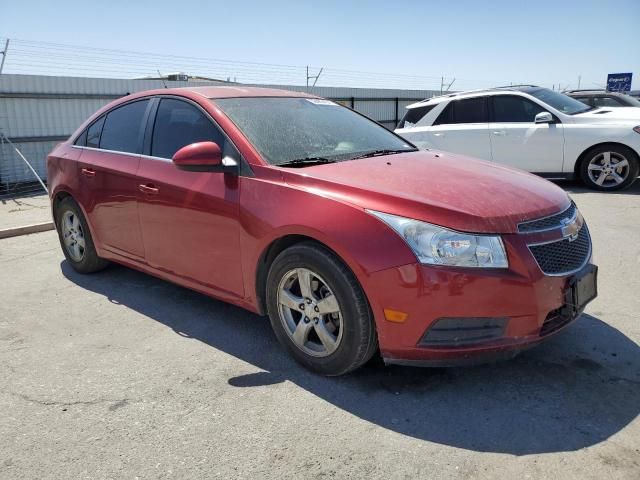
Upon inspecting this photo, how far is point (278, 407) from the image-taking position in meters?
2.81

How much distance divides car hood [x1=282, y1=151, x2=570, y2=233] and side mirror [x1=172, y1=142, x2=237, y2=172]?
42 cm

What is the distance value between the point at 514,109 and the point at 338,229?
7.40 m

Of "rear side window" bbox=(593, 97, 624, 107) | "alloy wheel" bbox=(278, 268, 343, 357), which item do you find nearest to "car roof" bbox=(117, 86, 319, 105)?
"alloy wheel" bbox=(278, 268, 343, 357)

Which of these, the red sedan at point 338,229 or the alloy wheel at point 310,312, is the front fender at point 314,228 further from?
the alloy wheel at point 310,312

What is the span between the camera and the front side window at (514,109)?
29.3ft

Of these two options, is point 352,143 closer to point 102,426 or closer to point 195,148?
point 195,148

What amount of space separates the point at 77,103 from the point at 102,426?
10.1 meters

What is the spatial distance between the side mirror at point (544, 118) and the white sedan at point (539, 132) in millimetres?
15

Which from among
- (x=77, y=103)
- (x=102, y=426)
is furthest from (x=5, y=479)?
(x=77, y=103)

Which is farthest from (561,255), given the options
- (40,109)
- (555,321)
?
(40,109)

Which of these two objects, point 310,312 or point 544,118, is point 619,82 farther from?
point 310,312

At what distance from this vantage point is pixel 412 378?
9.95ft

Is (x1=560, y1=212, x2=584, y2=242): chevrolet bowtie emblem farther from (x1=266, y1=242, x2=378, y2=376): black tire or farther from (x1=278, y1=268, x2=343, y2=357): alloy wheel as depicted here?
(x1=278, y1=268, x2=343, y2=357): alloy wheel

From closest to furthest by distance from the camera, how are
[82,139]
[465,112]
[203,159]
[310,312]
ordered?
[310,312]
[203,159]
[82,139]
[465,112]
